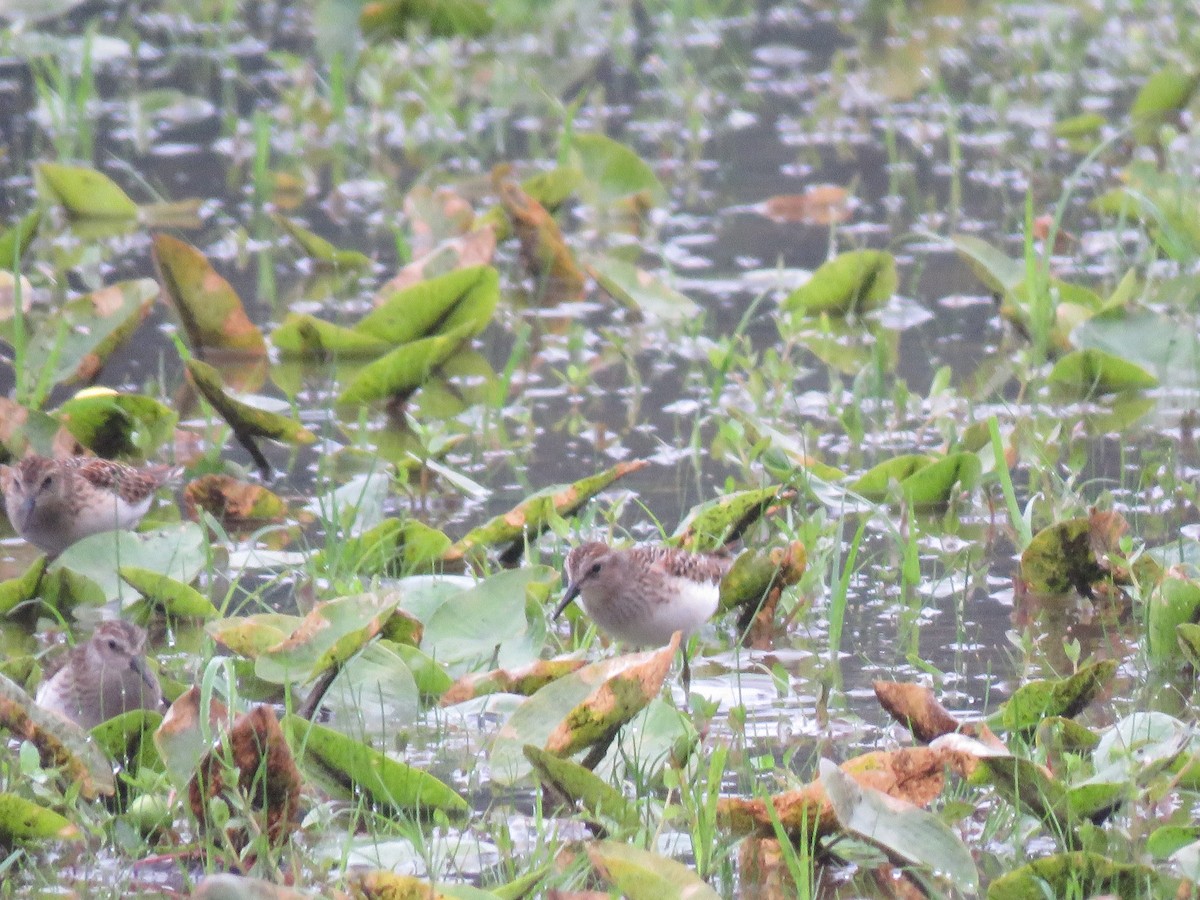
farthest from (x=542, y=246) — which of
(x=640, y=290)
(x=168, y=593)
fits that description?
(x=168, y=593)

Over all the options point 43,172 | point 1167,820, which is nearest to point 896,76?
point 43,172

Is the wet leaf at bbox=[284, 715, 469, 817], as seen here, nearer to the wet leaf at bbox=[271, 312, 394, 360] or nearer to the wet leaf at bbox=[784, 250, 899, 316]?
the wet leaf at bbox=[271, 312, 394, 360]

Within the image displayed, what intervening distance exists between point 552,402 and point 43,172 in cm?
237

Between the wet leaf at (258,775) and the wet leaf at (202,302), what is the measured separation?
2.69 m

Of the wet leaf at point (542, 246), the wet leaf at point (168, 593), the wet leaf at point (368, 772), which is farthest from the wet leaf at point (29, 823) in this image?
the wet leaf at point (542, 246)

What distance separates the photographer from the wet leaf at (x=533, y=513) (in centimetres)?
434

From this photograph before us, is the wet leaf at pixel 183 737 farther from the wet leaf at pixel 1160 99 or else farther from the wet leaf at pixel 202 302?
the wet leaf at pixel 1160 99

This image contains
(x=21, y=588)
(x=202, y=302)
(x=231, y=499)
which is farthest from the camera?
(x=202, y=302)

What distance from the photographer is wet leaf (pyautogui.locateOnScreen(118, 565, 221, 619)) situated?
4.04 meters

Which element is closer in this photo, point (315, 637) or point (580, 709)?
point (580, 709)

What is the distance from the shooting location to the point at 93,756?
325cm

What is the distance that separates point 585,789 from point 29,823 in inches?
33.6

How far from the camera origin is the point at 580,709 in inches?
127

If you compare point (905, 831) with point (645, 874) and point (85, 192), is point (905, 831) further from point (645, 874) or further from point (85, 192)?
point (85, 192)
